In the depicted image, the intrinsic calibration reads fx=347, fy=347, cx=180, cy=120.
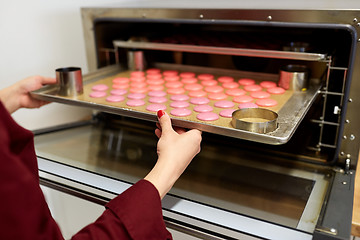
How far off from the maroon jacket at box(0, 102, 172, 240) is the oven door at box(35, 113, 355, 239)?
0.17 meters

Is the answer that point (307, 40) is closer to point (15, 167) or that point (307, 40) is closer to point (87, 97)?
point (87, 97)

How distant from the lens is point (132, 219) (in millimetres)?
694

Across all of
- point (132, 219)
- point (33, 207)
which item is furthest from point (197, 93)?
point (33, 207)

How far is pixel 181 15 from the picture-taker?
1109mm

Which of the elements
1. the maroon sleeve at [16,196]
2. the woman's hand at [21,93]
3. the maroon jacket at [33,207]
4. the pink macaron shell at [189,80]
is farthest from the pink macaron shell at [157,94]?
the maroon sleeve at [16,196]

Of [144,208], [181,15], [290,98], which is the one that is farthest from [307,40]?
[144,208]

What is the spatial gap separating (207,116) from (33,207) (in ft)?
1.71

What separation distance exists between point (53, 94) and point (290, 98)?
0.77 m

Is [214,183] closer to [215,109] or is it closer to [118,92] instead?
[215,109]

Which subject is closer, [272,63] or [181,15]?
[181,15]

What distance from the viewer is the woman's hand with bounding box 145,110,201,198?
764 mm

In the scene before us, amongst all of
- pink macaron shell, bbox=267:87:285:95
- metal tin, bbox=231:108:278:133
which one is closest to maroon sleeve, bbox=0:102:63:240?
metal tin, bbox=231:108:278:133

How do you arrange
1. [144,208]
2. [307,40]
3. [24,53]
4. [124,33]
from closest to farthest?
[144,208] < [307,40] < [24,53] < [124,33]

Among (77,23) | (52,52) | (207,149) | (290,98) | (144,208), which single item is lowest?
(207,149)
